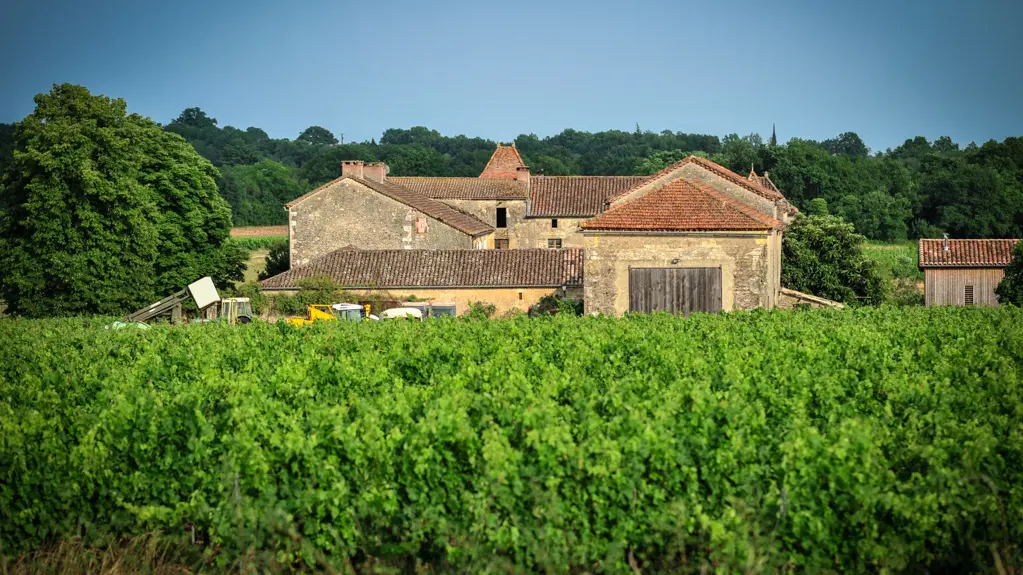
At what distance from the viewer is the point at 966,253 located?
41.1m

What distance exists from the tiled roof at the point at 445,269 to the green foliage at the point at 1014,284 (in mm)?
13636

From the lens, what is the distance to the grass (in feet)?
181

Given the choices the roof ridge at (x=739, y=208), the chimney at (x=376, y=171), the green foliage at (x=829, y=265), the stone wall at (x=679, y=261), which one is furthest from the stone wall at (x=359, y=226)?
the stone wall at (x=679, y=261)

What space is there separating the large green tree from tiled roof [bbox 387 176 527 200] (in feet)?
73.4

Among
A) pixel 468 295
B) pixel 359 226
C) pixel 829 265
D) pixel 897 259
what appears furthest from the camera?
pixel 897 259

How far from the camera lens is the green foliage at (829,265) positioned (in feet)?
124

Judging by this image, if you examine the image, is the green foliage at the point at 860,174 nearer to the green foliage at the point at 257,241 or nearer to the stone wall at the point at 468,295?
the green foliage at the point at 257,241

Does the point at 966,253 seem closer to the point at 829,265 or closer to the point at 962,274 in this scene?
the point at 962,274

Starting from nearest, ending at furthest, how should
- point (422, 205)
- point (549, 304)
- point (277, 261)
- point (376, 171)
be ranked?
point (549, 304), point (422, 205), point (277, 261), point (376, 171)

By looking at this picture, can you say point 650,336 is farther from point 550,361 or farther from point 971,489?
point 971,489

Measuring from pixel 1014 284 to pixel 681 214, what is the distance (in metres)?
12.9

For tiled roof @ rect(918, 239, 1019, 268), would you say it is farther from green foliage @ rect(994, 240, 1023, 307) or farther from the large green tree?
the large green tree

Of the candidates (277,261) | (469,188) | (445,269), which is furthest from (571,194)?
(445,269)

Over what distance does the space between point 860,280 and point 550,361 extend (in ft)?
84.6
